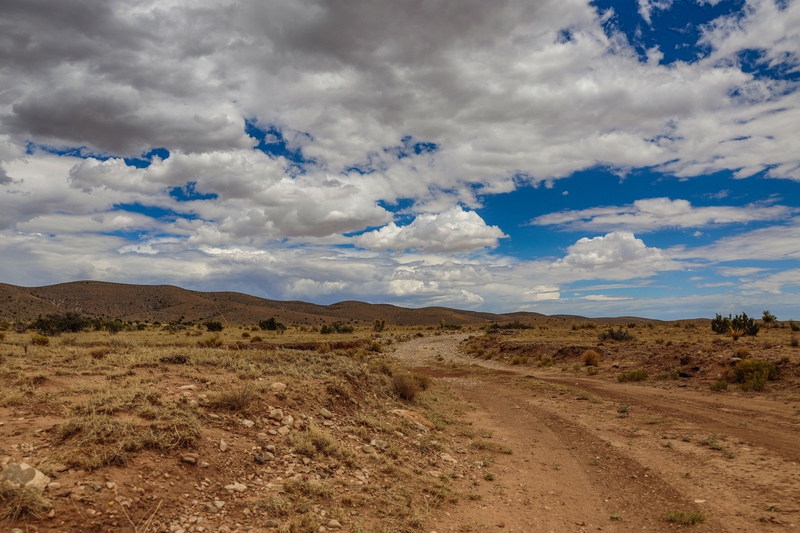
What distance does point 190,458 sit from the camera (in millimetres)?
6859

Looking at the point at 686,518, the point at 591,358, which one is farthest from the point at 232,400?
the point at 591,358

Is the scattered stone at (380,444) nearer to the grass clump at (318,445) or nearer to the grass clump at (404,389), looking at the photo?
the grass clump at (318,445)

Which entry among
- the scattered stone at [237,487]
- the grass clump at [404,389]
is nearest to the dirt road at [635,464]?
the grass clump at [404,389]

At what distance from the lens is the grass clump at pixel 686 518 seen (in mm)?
6934

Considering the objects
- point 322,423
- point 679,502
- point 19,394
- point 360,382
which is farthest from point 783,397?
point 19,394

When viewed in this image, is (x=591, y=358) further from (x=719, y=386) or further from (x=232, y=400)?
(x=232, y=400)

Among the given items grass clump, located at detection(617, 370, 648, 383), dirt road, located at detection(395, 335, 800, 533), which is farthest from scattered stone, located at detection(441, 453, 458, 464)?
grass clump, located at detection(617, 370, 648, 383)

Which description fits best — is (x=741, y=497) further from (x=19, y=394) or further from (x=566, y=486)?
(x=19, y=394)

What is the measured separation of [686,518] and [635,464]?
10.9 ft

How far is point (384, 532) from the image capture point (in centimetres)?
621

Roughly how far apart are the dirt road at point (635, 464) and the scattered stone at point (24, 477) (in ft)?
17.6

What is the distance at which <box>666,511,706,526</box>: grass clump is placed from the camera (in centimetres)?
693

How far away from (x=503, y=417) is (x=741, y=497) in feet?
28.0

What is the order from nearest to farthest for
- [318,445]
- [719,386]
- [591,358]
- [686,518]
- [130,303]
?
1. [686,518]
2. [318,445]
3. [719,386]
4. [591,358]
5. [130,303]
